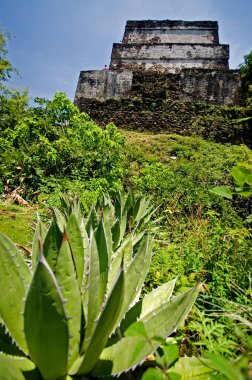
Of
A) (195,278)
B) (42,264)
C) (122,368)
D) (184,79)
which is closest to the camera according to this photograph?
(42,264)

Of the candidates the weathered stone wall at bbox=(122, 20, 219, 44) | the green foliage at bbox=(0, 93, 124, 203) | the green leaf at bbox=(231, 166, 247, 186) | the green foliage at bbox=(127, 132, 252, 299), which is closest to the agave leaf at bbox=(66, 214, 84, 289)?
the green foliage at bbox=(127, 132, 252, 299)

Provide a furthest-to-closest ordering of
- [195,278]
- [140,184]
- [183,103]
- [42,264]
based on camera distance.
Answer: [183,103] → [140,184] → [195,278] → [42,264]

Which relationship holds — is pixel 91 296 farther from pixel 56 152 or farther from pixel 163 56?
pixel 163 56

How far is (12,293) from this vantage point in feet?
3.30

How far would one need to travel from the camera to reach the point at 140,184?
5.77 meters

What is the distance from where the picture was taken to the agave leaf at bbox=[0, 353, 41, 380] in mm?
869

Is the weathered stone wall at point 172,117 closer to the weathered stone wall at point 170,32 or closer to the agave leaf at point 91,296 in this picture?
the weathered stone wall at point 170,32

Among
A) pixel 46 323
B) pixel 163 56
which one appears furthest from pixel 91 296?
pixel 163 56

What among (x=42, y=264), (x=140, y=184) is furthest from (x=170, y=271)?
(x=140, y=184)

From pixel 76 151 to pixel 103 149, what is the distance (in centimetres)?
58

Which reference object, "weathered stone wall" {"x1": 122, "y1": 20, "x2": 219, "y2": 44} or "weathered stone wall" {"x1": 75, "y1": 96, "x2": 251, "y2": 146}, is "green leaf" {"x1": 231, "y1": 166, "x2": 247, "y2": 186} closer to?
"weathered stone wall" {"x1": 75, "y1": 96, "x2": 251, "y2": 146}

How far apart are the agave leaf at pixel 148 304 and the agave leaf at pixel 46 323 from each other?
35 cm

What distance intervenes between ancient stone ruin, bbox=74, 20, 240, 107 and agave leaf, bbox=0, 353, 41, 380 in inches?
592

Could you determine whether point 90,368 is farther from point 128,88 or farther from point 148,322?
point 128,88
